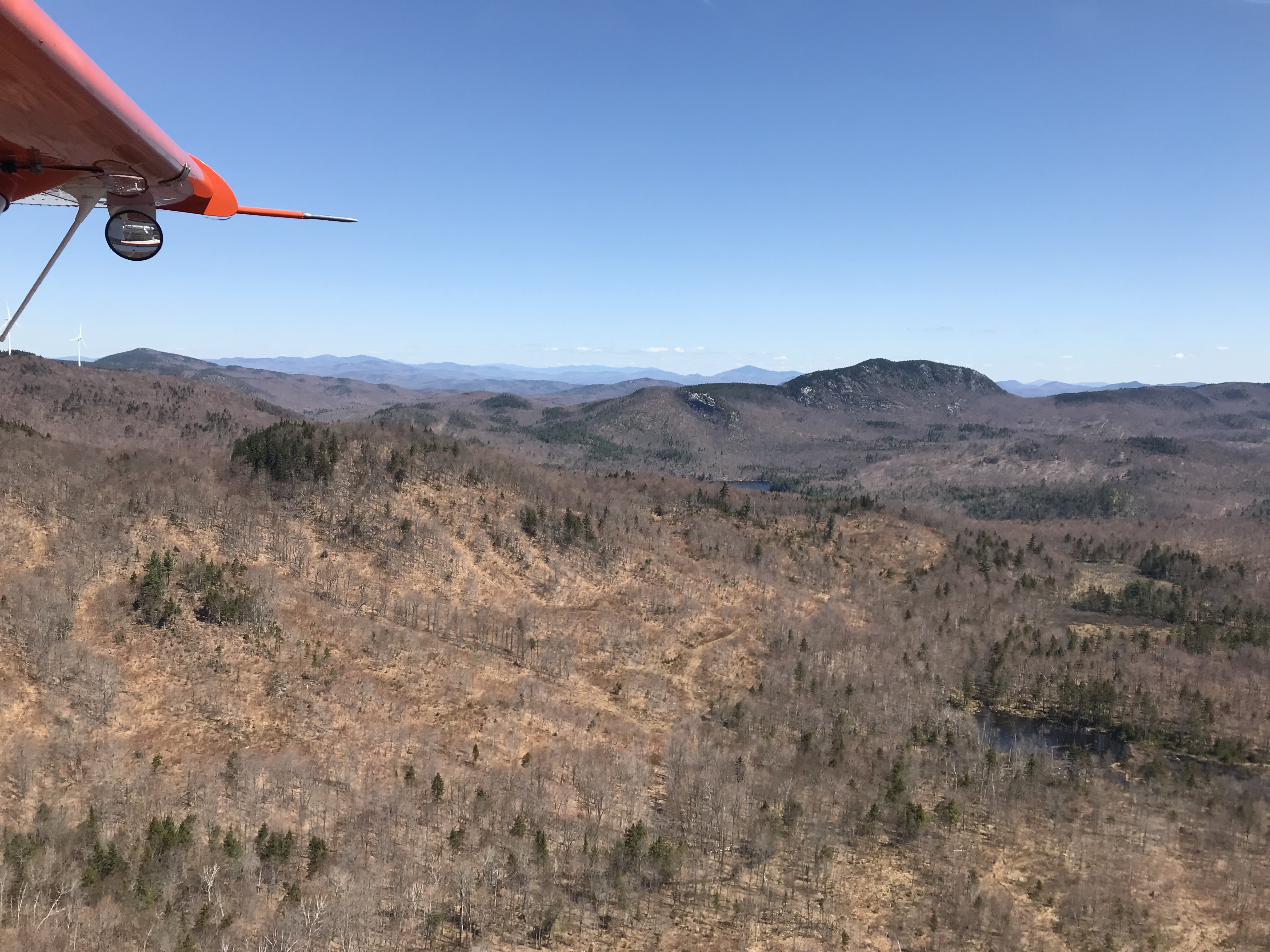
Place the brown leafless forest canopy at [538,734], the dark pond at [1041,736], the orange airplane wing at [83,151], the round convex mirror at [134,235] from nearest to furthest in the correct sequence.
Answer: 1. the orange airplane wing at [83,151]
2. the round convex mirror at [134,235]
3. the brown leafless forest canopy at [538,734]
4. the dark pond at [1041,736]

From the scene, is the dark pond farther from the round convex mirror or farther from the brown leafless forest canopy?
the round convex mirror

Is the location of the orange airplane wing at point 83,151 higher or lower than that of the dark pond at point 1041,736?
higher

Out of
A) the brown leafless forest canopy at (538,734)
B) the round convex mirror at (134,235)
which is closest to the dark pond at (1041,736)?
the brown leafless forest canopy at (538,734)

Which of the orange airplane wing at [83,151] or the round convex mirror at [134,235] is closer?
the orange airplane wing at [83,151]

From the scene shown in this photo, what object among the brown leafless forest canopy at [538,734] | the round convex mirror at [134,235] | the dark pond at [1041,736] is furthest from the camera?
the dark pond at [1041,736]

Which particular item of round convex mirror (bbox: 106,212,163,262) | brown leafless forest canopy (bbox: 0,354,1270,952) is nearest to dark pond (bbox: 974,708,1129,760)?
brown leafless forest canopy (bbox: 0,354,1270,952)

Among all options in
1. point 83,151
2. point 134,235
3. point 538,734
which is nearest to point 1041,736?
point 538,734

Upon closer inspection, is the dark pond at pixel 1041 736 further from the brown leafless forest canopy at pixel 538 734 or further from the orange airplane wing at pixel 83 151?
the orange airplane wing at pixel 83 151
